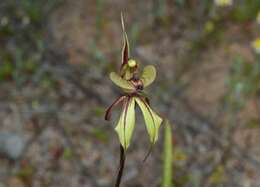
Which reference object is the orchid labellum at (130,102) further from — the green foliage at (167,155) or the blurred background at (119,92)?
the blurred background at (119,92)

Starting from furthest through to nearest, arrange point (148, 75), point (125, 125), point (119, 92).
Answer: point (119, 92)
point (148, 75)
point (125, 125)

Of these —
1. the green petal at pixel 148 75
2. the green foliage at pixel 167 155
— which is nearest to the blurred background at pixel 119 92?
the green foliage at pixel 167 155

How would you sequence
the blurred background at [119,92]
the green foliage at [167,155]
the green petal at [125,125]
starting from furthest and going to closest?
the blurred background at [119,92] → the green foliage at [167,155] → the green petal at [125,125]

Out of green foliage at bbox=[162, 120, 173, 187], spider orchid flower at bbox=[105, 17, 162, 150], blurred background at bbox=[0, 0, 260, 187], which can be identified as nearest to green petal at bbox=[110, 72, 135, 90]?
spider orchid flower at bbox=[105, 17, 162, 150]

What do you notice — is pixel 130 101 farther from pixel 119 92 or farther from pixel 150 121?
pixel 119 92

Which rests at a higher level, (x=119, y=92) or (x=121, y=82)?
(x=121, y=82)

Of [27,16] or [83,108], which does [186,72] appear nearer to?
[83,108]

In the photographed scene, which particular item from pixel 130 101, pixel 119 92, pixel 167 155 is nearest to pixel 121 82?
pixel 130 101
